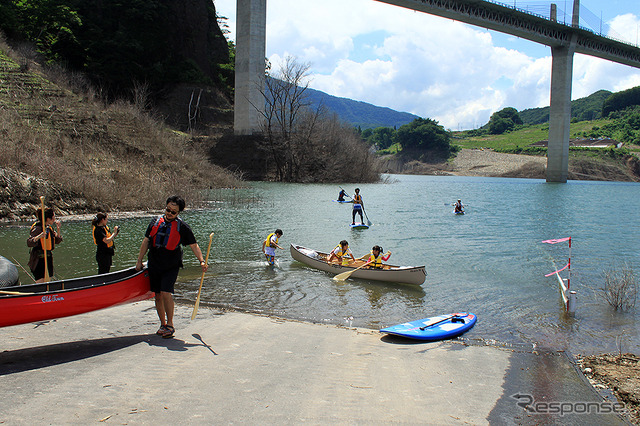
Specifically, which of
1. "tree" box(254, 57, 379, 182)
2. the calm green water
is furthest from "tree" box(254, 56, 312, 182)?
the calm green water

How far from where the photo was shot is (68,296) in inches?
237

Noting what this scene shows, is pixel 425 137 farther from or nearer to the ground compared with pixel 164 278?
farther from the ground

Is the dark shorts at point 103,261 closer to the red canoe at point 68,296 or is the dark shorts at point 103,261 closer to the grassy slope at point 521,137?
the red canoe at point 68,296

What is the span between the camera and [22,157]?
70.1 ft

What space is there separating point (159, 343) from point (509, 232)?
21515mm

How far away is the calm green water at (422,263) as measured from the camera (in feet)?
31.7

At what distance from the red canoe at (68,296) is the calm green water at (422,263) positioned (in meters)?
3.49

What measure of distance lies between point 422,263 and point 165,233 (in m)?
11.5

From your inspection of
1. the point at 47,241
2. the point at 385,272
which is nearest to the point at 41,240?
the point at 47,241

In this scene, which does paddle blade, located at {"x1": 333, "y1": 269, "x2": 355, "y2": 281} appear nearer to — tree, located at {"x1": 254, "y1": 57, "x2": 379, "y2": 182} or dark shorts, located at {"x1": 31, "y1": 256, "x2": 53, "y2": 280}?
dark shorts, located at {"x1": 31, "y1": 256, "x2": 53, "y2": 280}

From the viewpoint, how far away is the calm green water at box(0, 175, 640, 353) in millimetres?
9648

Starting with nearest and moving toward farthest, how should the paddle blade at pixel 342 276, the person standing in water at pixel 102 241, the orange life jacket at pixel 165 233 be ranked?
the orange life jacket at pixel 165 233
the person standing in water at pixel 102 241
the paddle blade at pixel 342 276

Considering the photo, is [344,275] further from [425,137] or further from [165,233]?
Result: [425,137]

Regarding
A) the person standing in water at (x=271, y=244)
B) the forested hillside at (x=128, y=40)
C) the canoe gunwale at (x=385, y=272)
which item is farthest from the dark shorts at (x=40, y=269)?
the forested hillside at (x=128, y=40)
